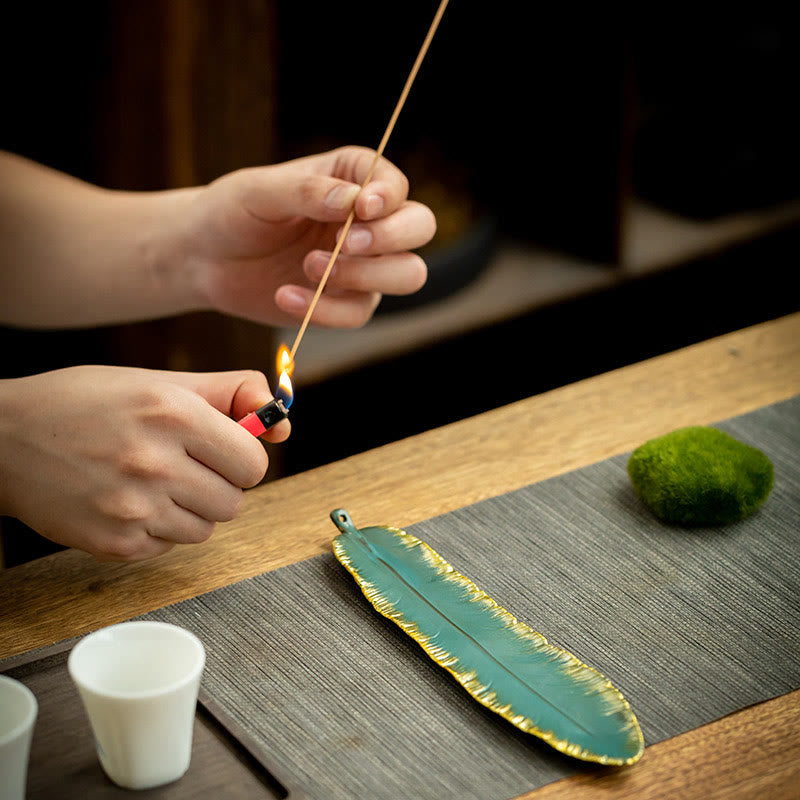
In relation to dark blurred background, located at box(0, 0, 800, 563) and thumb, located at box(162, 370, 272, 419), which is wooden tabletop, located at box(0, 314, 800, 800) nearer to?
thumb, located at box(162, 370, 272, 419)

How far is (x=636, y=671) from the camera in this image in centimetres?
82

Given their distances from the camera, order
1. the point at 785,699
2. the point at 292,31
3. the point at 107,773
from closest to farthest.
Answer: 1. the point at 107,773
2. the point at 785,699
3. the point at 292,31

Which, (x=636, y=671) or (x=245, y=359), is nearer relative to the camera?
(x=636, y=671)

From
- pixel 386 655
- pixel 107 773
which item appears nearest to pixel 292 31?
pixel 386 655

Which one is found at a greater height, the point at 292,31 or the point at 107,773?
the point at 292,31

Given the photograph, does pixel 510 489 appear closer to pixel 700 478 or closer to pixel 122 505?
pixel 700 478

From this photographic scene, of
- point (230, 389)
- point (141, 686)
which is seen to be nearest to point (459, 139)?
point (230, 389)

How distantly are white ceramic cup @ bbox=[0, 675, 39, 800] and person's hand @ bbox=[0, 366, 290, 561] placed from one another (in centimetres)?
25

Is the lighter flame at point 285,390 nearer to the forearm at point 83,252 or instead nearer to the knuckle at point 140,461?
the knuckle at point 140,461

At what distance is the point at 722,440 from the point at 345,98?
1.36 meters

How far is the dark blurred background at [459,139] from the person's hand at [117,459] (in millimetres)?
1086

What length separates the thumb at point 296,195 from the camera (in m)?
1.12

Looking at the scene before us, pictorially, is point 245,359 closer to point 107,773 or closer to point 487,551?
point 487,551

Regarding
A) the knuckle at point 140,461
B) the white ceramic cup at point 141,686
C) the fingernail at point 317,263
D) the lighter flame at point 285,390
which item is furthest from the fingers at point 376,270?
the white ceramic cup at point 141,686
